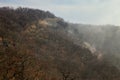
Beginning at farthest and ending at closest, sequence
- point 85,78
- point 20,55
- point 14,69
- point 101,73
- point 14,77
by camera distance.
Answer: point 101,73 → point 85,78 → point 20,55 → point 14,69 → point 14,77

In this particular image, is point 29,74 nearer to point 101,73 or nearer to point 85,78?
point 85,78

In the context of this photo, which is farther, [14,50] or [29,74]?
[14,50]

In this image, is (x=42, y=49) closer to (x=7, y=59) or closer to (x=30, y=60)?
(x=30, y=60)

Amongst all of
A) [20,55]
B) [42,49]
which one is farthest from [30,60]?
[42,49]

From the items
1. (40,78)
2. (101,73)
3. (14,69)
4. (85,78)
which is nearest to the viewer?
(14,69)

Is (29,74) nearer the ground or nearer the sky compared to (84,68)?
nearer the sky

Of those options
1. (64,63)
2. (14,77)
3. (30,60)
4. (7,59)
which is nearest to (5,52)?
(7,59)

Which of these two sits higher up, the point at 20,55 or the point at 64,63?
the point at 20,55

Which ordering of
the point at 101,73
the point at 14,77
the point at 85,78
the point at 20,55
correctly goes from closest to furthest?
the point at 14,77 → the point at 20,55 → the point at 85,78 → the point at 101,73

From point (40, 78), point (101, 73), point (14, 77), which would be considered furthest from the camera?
point (101, 73)
